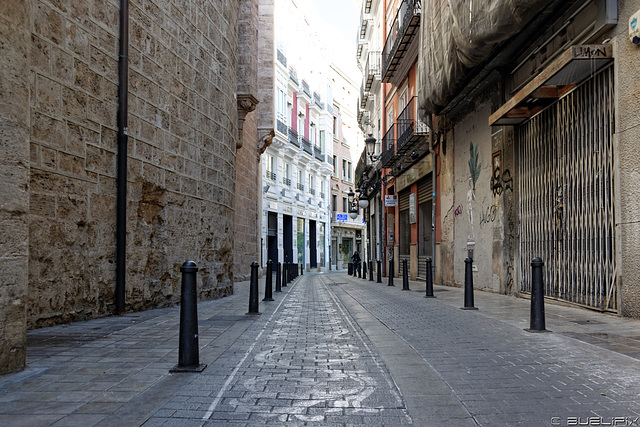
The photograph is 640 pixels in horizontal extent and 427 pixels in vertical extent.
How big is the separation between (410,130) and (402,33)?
327 centimetres

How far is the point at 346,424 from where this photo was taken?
2.82 m

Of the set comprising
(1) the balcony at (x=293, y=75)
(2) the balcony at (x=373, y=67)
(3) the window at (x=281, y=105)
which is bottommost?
(3) the window at (x=281, y=105)

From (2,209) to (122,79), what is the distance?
412cm

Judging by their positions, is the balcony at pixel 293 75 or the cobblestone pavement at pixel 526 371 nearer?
the cobblestone pavement at pixel 526 371

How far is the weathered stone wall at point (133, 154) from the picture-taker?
5969mm

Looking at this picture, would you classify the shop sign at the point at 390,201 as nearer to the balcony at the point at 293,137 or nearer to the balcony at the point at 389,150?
the balcony at the point at 389,150

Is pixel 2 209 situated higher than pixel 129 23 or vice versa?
pixel 129 23

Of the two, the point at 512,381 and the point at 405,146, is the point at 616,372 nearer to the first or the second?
the point at 512,381

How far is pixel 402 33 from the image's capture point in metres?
17.9

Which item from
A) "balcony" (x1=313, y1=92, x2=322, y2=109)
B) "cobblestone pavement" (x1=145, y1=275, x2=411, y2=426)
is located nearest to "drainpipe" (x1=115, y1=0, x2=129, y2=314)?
"cobblestone pavement" (x1=145, y1=275, x2=411, y2=426)

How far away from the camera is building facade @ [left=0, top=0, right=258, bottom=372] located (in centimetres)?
386

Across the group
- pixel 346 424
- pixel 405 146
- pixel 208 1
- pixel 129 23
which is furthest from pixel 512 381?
pixel 405 146

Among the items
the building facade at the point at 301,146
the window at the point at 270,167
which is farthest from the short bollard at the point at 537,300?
the window at the point at 270,167

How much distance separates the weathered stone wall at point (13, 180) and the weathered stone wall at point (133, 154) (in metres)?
2.00
